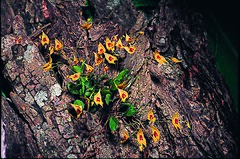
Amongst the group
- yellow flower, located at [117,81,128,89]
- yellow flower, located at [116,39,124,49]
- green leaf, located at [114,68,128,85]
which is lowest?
yellow flower, located at [117,81,128,89]

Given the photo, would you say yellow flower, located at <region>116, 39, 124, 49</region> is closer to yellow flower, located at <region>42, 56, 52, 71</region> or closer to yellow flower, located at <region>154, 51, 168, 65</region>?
yellow flower, located at <region>154, 51, 168, 65</region>

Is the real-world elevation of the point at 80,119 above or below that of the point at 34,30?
below

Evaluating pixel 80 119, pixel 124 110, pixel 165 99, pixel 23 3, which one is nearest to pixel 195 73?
pixel 165 99

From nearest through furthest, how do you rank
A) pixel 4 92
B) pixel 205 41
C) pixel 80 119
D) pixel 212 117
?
1. pixel 80 119
2. pixel 4 92
3. pixel 212 117
4. pixel 205 41

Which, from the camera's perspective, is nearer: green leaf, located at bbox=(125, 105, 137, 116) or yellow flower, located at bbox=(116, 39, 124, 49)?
green leaf, located at bbox=(125, 105, 137, 116)

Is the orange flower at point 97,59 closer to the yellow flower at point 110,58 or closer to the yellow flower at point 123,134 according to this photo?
the yellow flower at point 110,58

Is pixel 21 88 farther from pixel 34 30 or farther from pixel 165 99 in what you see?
pixel 165 99

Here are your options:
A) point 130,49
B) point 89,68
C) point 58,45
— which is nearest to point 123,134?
point 89,68

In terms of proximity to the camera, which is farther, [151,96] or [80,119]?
[151,96]

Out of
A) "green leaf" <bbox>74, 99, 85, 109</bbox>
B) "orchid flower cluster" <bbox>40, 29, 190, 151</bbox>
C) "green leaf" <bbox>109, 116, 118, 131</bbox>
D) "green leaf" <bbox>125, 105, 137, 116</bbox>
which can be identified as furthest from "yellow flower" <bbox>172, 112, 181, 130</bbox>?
"green leaf" <bbox>74, 99, 85, 109</bbox>
